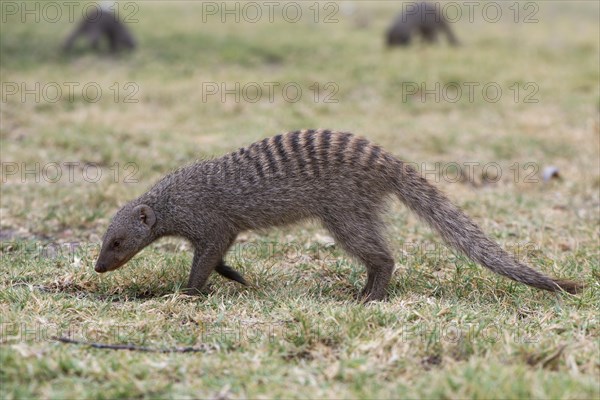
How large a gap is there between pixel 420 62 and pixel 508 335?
9.30 m

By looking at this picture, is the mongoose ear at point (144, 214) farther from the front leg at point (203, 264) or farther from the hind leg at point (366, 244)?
the hind leg at point (366, 244)

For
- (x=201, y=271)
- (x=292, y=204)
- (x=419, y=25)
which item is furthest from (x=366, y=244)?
(x=419, y=25)

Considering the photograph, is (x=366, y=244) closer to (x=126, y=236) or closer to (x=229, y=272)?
(x=229, y=272)

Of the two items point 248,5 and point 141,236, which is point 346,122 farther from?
point 248,5

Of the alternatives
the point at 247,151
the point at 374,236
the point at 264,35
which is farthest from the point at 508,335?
the point at 264,35

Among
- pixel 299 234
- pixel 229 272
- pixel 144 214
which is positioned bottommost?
pixel 299 234

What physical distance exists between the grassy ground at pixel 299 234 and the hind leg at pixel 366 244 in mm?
154

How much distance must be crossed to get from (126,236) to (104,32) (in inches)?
419

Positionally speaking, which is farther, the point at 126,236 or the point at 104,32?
the point at 104,32

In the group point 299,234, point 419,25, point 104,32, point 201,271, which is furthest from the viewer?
point 419,25

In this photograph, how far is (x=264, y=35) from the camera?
1491 centimetres

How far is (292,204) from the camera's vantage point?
4.68m

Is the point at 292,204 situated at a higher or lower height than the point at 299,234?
higher

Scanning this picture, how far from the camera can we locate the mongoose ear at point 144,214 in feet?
15.2
